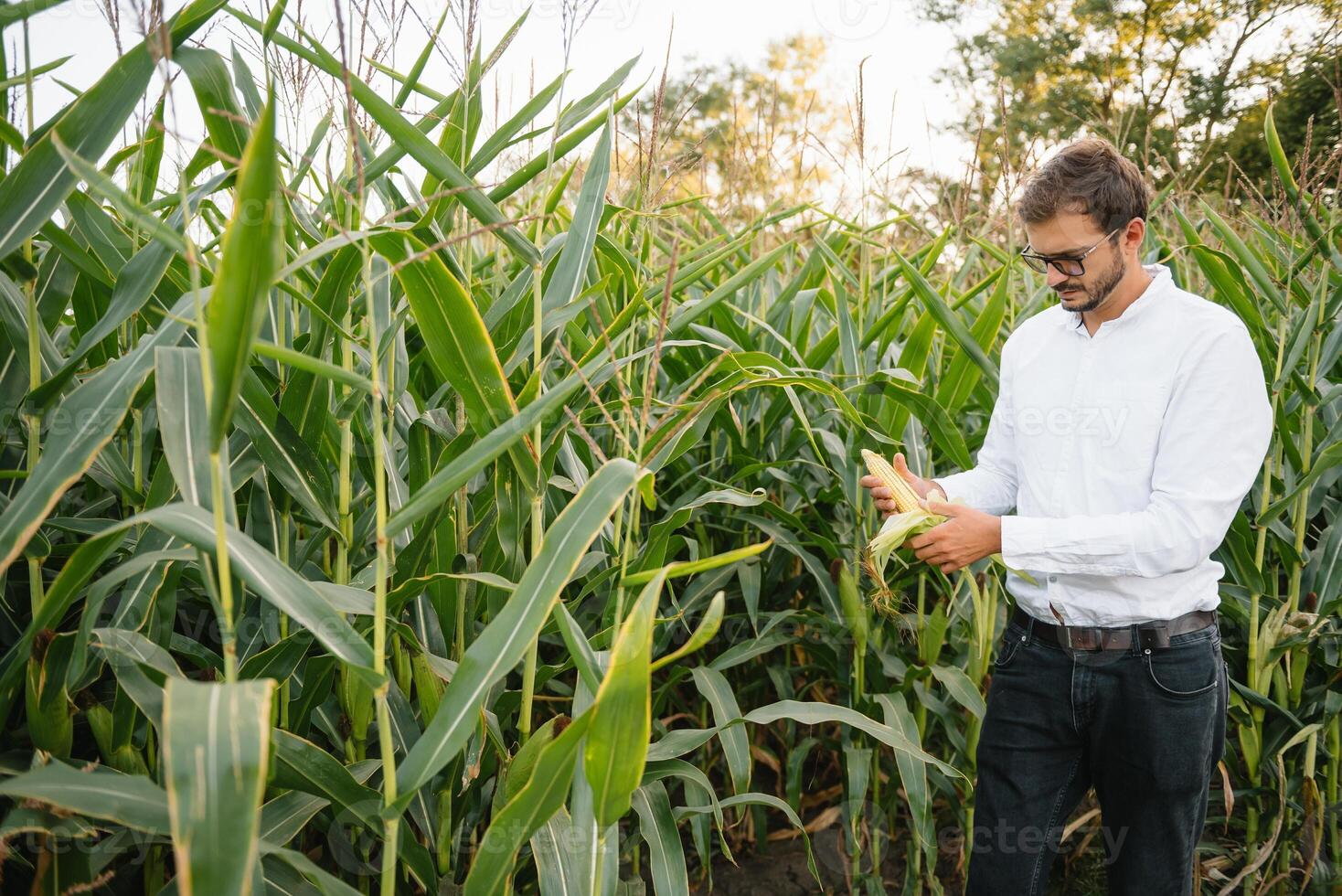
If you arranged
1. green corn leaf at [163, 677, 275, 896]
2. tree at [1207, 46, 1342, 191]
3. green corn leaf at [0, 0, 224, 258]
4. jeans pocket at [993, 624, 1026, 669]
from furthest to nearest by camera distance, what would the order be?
tree at [1207, 46, 1342, 191]
jeans pocket at [993, 624, 1026, 669]
green corn leaf at [0, 0, 224, 258]
green corn leaf at [163, 677, 275, 896]

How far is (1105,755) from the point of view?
68.1 inches

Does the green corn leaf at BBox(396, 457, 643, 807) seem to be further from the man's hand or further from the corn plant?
the man's hand

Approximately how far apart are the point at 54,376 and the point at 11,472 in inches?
5.9

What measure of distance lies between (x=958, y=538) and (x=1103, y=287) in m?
0.58

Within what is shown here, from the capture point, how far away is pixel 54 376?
3.81 ft

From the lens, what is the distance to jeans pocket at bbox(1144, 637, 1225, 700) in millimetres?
1624

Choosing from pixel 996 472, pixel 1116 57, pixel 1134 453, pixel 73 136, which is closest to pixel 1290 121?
pixel 1116 57

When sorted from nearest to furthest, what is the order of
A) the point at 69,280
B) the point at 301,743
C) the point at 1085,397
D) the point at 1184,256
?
the point at 301,743
the point at 69,280
the point at 1085,397
the point at 1184,256

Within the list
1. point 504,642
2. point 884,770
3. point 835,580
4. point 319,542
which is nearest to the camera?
point 504,642

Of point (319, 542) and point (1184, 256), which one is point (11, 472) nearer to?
point (319, 542)

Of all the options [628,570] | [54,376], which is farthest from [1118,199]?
[54,376]

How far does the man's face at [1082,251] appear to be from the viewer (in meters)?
1.65

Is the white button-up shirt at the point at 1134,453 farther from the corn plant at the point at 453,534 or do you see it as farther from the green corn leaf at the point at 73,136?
the green corn leaf at the point at 73,136

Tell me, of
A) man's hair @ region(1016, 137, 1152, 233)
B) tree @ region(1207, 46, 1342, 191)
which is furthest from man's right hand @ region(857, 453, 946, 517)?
tree @ region(1207, 46, 1342, 191)
